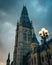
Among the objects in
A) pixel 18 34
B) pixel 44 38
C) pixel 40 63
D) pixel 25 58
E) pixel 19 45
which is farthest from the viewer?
pixel 18 34

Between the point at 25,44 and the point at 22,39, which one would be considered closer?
the point at 22,39

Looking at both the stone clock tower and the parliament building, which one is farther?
the stone clock tower

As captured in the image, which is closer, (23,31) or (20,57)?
(20,57)

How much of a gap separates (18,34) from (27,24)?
7.41 metres

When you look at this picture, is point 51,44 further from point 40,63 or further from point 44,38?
point 44,38

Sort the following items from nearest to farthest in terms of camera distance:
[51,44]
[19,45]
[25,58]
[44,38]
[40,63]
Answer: [44,38] → [51,44] → [40,63] → [25,58] → [19,45]

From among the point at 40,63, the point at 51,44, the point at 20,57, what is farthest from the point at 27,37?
the point at 51,44

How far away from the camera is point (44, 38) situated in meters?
18.5

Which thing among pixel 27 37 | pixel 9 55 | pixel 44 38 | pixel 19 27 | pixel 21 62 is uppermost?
pixel 19 27

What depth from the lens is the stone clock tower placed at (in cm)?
7069

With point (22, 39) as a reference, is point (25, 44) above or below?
below

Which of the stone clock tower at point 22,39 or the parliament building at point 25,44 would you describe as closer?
the parliament building at point 25,44

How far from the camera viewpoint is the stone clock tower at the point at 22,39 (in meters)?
70.7

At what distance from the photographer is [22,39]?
75.1m
